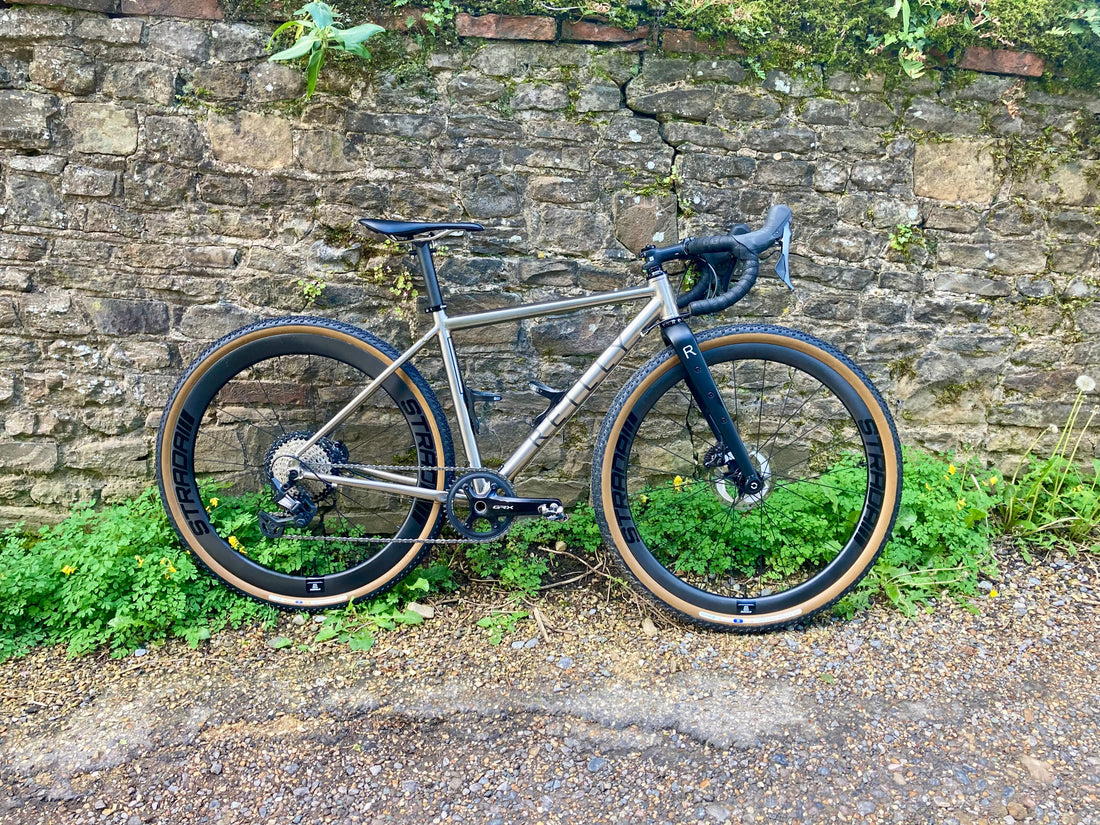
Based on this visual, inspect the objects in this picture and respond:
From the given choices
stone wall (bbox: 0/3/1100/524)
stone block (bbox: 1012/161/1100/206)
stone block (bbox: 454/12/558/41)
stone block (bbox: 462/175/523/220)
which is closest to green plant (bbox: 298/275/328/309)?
stone wall (bbox: 0/3/1100/524)

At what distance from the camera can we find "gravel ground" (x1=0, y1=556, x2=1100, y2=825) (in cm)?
180

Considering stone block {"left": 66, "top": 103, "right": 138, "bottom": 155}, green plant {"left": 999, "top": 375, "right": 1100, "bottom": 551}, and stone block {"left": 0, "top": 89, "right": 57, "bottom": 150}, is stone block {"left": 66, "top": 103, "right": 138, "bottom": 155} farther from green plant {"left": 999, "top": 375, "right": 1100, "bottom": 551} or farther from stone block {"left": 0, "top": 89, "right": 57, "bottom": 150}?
green plant {"left": 999, "top": 375, "right": 1100, "bottom": 551}

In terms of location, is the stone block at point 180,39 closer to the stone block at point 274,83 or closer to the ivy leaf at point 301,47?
the stone block at point 274,83

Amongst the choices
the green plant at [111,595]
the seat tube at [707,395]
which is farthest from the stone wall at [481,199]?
the seat tube at [707,395]

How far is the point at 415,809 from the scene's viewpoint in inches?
70.5

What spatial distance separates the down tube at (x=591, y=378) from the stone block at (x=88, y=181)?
1.80 metres

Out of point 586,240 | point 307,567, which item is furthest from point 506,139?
point 307,567

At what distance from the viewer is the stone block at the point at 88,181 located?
8.28ft

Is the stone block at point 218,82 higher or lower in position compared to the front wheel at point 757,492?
higher

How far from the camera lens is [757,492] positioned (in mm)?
2451

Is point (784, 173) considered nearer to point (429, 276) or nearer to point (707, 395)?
point (707, 395)

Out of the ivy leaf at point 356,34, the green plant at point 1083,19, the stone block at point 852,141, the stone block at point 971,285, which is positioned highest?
the green plant at point 1083,19

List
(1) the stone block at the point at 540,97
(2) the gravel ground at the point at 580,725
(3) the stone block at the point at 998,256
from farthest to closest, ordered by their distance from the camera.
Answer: (3) the stone block at the point at 998,256 → (1) the stone block at the point at 540,97 → (2) the gravel ground at the point at 580,725

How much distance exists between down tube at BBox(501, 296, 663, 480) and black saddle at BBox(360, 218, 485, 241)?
Answer: 2.08 feet
